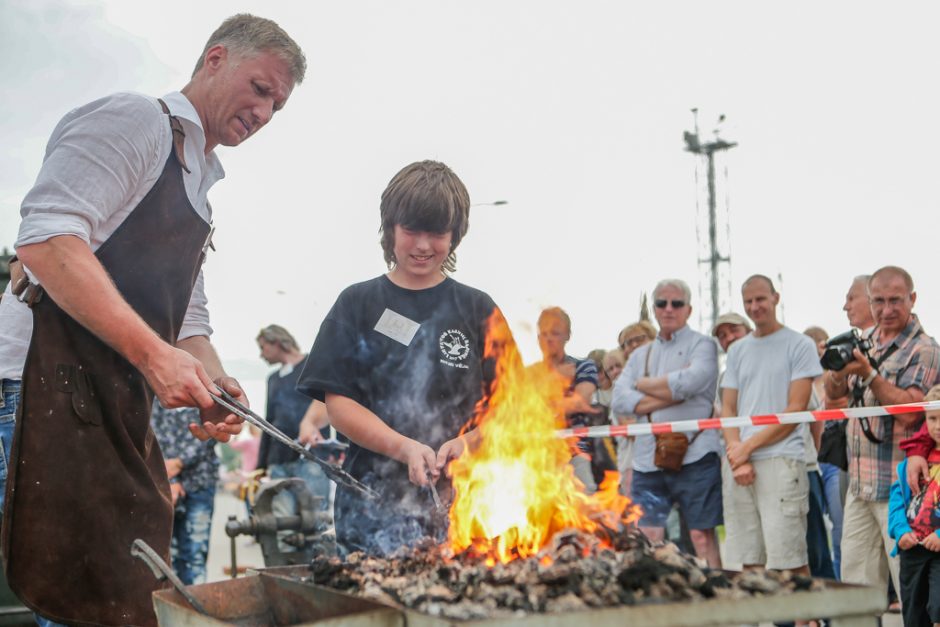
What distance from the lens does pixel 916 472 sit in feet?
16.0

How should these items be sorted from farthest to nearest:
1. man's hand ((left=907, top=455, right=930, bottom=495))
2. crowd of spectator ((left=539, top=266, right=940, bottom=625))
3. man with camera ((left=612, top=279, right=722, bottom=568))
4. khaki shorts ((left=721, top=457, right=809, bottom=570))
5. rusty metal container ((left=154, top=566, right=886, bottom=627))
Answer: man with camera ((left=612, top=279, right=722, bottom=568)) < khaki shorts ((left=721, top=457, right=809, bottom=570)) < crowd of spectator ((left=539, top=266, right=940, bottom=625)) < man's hand ((left=907, top=455, right=930, bottom=495)) < rusty metal container ((left=154, top=566, right=886, bottom=627))

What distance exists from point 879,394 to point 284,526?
3469 mm

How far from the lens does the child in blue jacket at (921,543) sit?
463 cm

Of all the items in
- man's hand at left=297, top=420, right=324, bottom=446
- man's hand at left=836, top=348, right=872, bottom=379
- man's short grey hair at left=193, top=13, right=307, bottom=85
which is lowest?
man's hand at left=297, top=420, right=324, bottom=446

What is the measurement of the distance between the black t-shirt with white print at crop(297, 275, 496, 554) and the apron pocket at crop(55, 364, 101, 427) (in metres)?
0.89

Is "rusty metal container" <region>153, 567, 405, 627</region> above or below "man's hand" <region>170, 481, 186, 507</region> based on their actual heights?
below

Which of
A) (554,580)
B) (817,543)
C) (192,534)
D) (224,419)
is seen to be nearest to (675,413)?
(817,543)

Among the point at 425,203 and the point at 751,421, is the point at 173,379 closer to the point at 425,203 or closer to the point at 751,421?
the point at 425,203

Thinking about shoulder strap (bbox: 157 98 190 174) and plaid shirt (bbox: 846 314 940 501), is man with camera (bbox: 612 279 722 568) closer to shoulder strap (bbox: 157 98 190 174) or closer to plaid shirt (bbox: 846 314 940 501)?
plaid shirt (bbox: 846 314 940 501)

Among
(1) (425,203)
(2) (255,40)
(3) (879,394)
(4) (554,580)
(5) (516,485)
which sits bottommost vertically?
(4) (554,580)

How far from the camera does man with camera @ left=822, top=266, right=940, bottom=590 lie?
17.5 ft

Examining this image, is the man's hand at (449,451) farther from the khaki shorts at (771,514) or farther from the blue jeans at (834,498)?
the blue jeans at (834,498)

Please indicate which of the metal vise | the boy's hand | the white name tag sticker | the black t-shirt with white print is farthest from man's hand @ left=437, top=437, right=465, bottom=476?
the boy's hand

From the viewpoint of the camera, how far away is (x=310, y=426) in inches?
327
